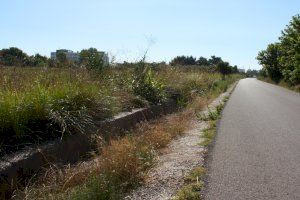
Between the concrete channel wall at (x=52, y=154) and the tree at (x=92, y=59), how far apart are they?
328cm

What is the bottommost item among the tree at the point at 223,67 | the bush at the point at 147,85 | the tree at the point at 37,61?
the tree at the point at 223,67

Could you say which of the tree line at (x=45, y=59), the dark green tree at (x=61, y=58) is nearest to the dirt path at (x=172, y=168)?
the dark green tree at (x=61, y=58)

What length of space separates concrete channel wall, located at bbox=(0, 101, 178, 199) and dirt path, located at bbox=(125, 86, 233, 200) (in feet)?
4.23

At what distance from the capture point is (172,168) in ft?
22.9

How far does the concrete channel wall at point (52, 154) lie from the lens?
5.94 m

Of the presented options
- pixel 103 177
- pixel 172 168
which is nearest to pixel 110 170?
pixel 103 177

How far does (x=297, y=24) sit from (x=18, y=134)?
34.6 metres

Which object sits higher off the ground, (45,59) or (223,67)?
(45,59)

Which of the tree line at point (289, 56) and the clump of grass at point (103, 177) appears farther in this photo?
the tree line at point (289, 56)

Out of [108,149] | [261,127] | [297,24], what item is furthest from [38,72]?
[297,24]

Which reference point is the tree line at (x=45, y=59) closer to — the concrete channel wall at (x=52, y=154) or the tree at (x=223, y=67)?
the concrete channel wall at (x=52, y=154)

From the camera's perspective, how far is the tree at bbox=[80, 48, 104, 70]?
13543mm

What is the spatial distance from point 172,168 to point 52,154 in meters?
1.90

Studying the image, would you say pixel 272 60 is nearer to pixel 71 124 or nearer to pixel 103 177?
pixel 71 124
